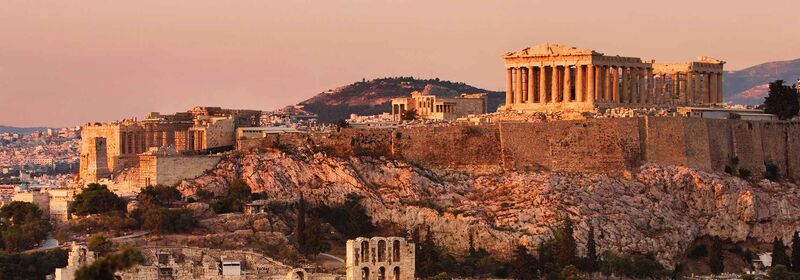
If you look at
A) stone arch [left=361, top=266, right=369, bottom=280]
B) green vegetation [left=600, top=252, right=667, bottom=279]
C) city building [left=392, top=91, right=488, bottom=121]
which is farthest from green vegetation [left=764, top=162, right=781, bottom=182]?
stone arch [left=361, top=266, right=369, bottom=280]

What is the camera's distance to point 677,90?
12056 centimetres

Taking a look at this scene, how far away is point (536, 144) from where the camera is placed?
103 meters

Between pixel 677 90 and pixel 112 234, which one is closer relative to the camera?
pixel 112 234

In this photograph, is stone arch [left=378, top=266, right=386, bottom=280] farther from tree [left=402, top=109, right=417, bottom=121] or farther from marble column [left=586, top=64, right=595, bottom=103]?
tree [left=402, top=109, right=417, bottom=121]

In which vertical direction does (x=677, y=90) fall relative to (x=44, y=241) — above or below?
above

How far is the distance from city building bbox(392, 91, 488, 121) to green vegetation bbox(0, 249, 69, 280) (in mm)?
37887

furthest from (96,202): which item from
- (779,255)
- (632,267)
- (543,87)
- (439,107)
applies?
(439,107)

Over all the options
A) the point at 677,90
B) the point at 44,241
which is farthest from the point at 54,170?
the point at 44,241

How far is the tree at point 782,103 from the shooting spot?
114500 millimetres

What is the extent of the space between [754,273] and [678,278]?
5.36 meters

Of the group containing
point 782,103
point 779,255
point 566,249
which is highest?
point 782,103

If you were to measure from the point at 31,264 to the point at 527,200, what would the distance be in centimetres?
2725

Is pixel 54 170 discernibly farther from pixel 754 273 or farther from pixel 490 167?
pixel 754 273

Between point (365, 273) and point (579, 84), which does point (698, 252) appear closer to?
point (579, 84)
